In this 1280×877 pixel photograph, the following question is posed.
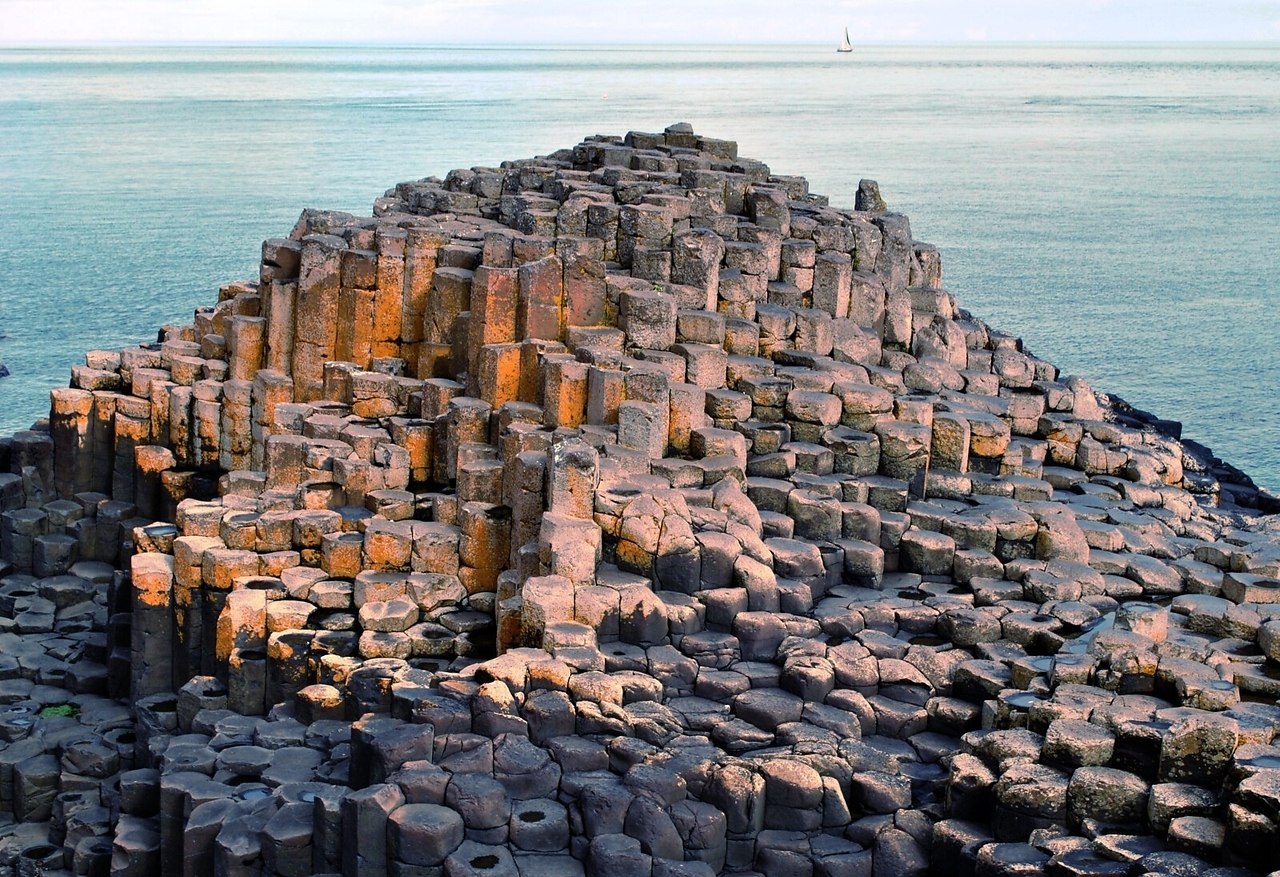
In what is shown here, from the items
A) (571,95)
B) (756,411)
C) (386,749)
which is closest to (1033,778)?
(386,749)

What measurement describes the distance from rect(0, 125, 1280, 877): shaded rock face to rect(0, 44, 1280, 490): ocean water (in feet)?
60.5

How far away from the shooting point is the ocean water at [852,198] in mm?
58188

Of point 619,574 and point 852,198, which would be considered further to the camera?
point 852,198

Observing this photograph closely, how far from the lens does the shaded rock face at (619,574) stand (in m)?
18.9

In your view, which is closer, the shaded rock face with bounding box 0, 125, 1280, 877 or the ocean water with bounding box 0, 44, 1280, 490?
the shaded rock face with bounding box 0, 125, 1280, 877

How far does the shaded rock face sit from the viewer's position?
61.9 feet

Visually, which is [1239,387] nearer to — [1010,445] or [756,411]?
[1010,445]

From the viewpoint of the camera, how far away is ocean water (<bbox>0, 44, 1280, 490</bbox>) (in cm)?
5819

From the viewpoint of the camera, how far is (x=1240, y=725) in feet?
60.7

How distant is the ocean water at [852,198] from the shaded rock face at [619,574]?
60.5 feet

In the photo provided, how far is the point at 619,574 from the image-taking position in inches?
882

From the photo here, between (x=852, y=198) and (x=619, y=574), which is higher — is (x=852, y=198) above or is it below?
below

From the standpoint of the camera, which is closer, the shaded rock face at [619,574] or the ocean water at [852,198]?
the shaded rock face at [619,574]

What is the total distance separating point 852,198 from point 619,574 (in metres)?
64.5
